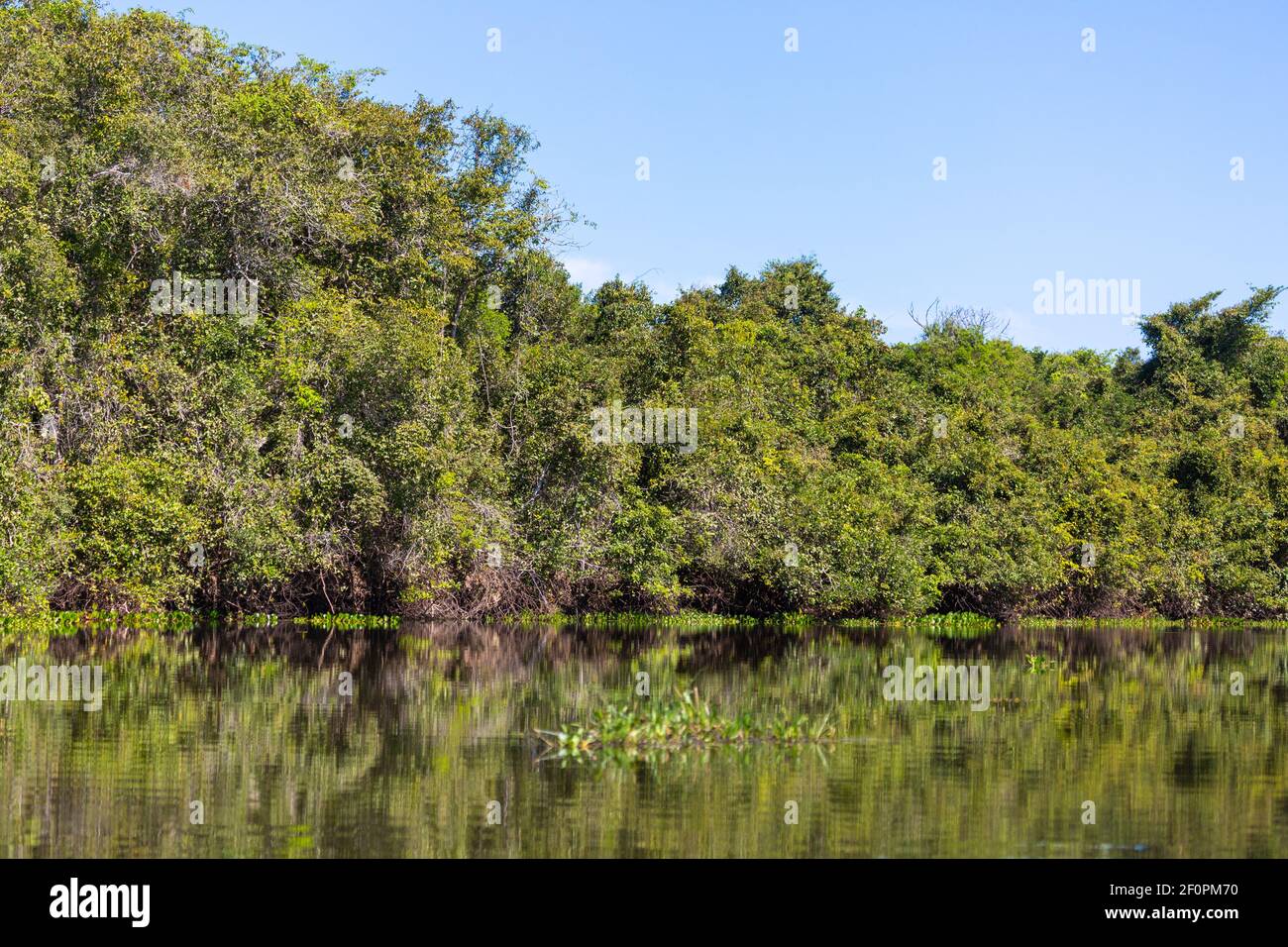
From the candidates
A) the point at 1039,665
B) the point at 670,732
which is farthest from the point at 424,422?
the point at 670,732

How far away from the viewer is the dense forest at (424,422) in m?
30.3

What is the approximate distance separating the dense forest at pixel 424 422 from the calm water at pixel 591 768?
7072 millimetres

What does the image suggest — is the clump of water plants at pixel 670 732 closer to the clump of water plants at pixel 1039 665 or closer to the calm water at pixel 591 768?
the calm water at pixel 591 768

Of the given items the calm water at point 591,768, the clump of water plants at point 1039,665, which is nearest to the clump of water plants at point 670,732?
the calm water at point 591,768

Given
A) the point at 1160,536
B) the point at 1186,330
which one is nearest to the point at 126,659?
the point at 1160,536

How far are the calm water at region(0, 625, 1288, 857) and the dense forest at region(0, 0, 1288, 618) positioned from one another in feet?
23.2

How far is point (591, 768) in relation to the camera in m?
13.8

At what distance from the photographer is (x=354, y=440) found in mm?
33938

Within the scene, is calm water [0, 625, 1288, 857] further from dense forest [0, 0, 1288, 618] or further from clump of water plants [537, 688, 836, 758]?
dense forest [0, 0, 1288, 618]

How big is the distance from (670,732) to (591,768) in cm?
142

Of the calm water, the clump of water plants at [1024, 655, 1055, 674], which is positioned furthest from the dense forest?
the clump of water plants at [1024, 655, 1055, 674]

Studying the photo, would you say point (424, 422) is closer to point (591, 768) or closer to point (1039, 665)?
point (1039, 665)

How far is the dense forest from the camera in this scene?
30.3 metres

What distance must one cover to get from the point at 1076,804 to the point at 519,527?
24.8 metres
